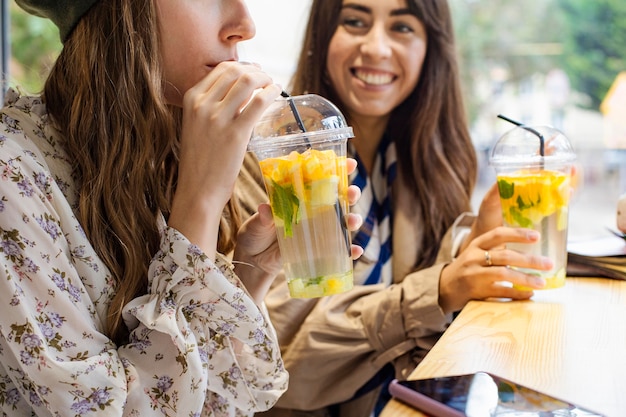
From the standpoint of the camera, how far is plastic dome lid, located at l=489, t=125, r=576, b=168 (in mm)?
1511

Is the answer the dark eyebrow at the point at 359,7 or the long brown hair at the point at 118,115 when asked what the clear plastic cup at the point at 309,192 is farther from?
the dark eyebrow at the point at 359,7

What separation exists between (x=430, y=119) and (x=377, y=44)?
27cm

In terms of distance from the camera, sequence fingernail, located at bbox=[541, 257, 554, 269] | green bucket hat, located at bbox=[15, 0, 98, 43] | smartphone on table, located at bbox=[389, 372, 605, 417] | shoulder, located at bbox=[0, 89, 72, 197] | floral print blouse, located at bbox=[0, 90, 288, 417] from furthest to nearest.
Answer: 1. fingernail, located at bbox=[541, 257, 554, 269]
2. green bucket hat, located at bbox=[15, 0, 98, 43]
3. shoulder, located at bbox=[0, 89, 72, 197]
4. floral print blouse, located at bbox=[0, 90, 288, 417]
5. smartphone on table, located at bbox=[389, 372, 605, 417]

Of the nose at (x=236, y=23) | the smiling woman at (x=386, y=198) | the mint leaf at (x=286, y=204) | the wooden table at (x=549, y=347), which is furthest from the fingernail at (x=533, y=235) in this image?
the nose at (x=236, y=23)

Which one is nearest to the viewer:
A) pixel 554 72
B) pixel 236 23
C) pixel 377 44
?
pixel 236 23

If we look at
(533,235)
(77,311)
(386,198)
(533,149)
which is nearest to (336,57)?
(386,198)

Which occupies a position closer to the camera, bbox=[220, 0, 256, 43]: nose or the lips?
bbox=[220, 0, 256, 43]: nose

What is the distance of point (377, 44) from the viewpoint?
205 cm

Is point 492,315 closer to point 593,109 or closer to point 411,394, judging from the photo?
point 411,394

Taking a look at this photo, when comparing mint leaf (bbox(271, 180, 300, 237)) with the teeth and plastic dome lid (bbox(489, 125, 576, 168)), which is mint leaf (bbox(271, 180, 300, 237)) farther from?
the teeth

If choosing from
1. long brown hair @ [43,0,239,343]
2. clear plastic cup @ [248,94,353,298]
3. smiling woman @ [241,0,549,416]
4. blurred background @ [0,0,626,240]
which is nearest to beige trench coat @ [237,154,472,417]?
smiling woman @ [241,0,549,416]

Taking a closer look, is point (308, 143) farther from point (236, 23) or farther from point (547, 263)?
point (547, 263)

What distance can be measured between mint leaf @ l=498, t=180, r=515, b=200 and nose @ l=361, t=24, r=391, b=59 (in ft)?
2.18

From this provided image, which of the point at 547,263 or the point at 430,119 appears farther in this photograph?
the point at 430,119
